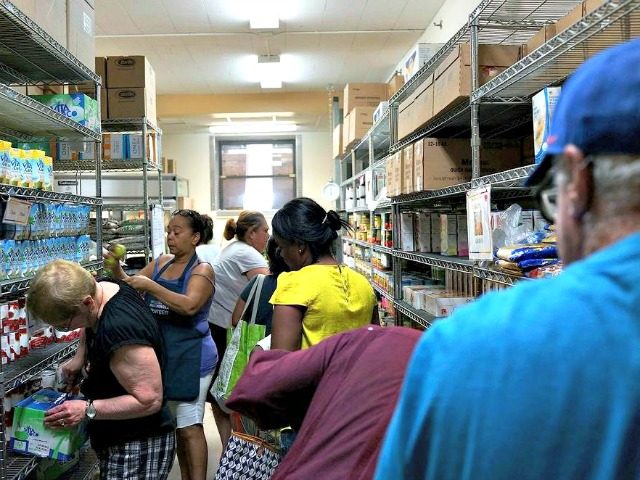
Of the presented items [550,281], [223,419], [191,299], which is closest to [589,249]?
[550,281]

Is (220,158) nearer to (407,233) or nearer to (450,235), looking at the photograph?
(407,233)

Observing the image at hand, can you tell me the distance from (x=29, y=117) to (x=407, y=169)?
1.91 m

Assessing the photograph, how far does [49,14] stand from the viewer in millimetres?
2586

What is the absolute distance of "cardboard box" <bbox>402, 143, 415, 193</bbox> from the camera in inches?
119

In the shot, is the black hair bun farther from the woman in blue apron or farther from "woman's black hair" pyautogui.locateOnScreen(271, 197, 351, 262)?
the woman in blue apron

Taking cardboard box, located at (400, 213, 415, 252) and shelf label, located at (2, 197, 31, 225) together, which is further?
cardboard box, located at (400, 213, 415, 252)

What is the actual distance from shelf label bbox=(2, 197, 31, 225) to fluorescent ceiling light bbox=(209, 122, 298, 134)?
7410 mm

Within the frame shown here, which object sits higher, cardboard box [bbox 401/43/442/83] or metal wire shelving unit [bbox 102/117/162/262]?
cardboard box [bbox 401/43/442/83]

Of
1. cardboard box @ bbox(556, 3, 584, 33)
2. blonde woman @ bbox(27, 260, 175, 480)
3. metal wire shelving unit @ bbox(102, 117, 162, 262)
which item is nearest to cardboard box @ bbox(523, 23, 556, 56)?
cardboard box @ bbox(556, 3, 584, 33)

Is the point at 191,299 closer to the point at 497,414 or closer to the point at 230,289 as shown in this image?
the point at 230,289

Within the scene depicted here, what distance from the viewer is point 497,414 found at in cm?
52

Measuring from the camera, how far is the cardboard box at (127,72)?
4.31 meters

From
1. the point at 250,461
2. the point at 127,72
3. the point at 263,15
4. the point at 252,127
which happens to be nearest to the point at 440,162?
the point at 250,461

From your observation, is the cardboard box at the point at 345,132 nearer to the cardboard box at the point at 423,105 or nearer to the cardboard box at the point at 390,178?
the cardboard box at the point at 390,178
